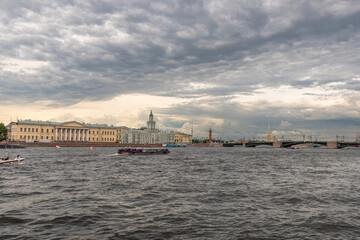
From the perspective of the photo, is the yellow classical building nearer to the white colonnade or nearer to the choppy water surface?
the white colonnade

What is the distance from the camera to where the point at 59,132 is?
6329 inches

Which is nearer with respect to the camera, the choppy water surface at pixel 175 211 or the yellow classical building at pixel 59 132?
the choppy water surface at pixel 175 211

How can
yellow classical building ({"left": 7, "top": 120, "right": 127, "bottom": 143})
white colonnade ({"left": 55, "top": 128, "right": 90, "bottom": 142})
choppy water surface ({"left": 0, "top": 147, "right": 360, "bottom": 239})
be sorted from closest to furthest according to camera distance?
choppy water surface ({"left": 0, "top": 147, "right": 360, "bottom": 239}), yellow classical building ({"left": 7, "top": 120, "right": 127, "bottom": 143}), white colonnade ({"left": 55, "top": 128, "right": 90, "bottom": 142})

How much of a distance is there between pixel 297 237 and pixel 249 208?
440cm

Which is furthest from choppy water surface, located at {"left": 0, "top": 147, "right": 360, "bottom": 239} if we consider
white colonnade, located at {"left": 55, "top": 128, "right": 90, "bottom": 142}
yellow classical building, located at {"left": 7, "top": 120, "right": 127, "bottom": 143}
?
white colonnade, located at {"left": 55, "top": 128, "right": 90, "bottom": 142}

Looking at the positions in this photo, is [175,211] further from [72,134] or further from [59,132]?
[72,134]

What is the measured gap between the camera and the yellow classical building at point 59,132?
479ft

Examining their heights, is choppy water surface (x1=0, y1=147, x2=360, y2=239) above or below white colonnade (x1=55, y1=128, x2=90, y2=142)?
below

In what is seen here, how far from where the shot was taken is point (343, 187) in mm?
23375

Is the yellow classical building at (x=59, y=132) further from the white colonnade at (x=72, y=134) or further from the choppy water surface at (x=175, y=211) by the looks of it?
the choppy water surface at (x=175, y=211)

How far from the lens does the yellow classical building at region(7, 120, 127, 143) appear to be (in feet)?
479

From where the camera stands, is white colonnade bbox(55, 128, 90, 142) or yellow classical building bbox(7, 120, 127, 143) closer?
yellow classical building bbox(7, 120, 127, 143)

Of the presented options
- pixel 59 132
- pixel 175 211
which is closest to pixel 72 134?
pixel 59 132

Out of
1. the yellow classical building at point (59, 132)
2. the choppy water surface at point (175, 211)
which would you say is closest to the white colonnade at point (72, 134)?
the yellow classical building at point (59, 132)
